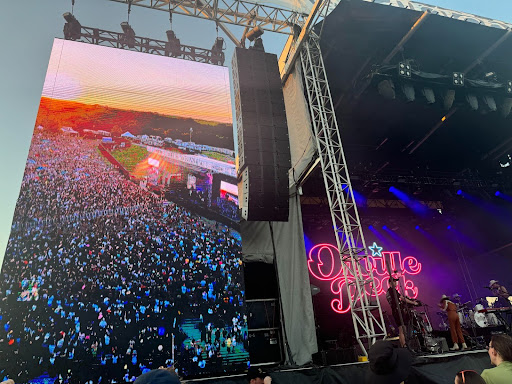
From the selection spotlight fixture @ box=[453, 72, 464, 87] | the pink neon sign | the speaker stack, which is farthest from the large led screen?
spotlight fixture @ box=[453, 72, 464, 87]

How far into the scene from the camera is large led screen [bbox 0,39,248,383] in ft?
16.2

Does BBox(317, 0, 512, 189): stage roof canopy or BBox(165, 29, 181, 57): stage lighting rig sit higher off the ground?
BBox(165, 29, 181, 57): stage lighting rig

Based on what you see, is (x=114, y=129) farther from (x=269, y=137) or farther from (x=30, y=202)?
(x=269, y=137)

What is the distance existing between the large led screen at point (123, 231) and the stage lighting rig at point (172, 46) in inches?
19.0

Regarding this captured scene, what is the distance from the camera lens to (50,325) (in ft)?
16.1

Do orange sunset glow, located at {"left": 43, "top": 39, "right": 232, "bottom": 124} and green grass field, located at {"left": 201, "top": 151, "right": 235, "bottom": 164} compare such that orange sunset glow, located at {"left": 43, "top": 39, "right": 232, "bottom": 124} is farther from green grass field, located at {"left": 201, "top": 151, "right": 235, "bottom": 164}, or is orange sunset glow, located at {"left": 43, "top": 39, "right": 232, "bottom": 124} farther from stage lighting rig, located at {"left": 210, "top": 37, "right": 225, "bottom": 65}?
green grass field, located at {"left": 201, "top": 151, "right": 235, "bottom": 164}

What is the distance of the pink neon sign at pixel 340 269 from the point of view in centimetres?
999

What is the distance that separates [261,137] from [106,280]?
3.66 metres

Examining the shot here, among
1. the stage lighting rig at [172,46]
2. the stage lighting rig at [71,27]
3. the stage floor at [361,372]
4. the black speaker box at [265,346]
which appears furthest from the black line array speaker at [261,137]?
the stage lighting rig at [71,27]

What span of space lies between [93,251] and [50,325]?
3.83 ft

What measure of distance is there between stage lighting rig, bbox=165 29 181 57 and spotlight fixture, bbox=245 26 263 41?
1.59 metres

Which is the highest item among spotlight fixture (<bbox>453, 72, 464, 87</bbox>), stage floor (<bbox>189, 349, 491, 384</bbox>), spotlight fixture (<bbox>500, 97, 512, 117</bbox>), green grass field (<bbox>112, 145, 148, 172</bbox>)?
spotlight fixture (<bbox>453, 72, 464, 87</bbox>)

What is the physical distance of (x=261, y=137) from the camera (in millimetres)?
6746

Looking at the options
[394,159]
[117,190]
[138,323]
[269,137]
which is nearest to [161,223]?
[117,190]
